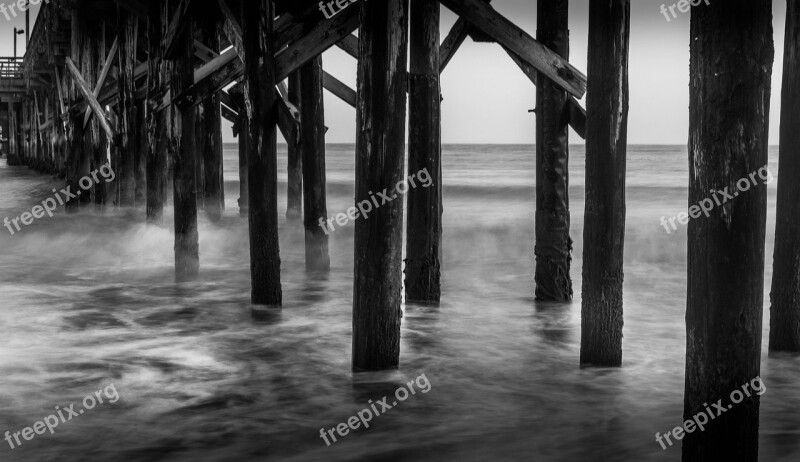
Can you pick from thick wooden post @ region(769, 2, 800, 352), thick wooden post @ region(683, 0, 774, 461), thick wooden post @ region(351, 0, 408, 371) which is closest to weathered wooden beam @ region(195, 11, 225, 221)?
thick wooden post @ region(351, 0, 408, 371)

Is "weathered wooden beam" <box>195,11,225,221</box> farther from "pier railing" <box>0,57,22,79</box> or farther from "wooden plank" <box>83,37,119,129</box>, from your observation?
"pier railing" <box>0,57,22,79</box>

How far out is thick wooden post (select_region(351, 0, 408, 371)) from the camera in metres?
3.85

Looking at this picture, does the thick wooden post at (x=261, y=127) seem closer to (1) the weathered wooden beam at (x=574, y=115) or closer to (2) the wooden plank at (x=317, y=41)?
(2) the wooden plank at (x=317, y=41)

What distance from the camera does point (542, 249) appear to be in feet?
19.1

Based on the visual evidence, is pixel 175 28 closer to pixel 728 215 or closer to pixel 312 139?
pixel 312 139

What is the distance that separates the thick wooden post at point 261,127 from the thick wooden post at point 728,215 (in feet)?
10.8

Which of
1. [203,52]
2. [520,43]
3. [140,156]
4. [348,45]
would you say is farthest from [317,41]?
[140,156]

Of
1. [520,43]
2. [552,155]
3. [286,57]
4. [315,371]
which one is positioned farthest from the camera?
[552,155]

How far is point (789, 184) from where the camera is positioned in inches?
166

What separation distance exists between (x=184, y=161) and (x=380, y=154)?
3.06 metres

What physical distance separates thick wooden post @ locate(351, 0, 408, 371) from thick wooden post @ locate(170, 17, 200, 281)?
261 cm

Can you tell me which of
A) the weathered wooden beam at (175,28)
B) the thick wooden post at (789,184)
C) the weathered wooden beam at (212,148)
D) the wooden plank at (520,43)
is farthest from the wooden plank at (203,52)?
the thick wooden post at (789,184)

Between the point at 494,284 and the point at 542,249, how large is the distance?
5.78 feet

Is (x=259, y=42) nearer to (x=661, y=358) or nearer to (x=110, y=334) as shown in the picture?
(x=110, y=334)
